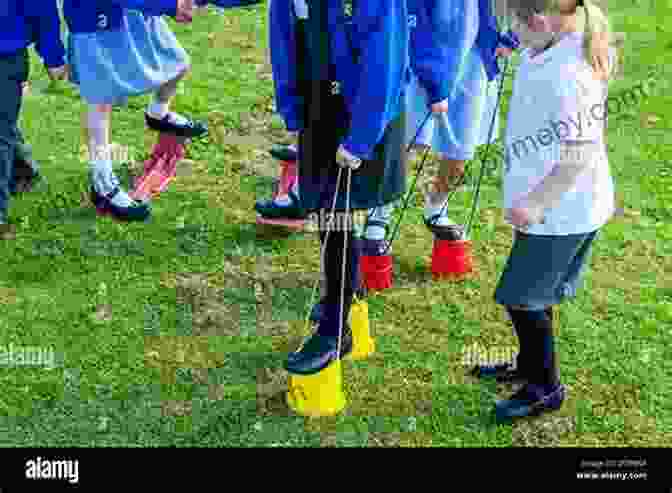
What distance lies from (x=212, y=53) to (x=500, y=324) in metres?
2.69

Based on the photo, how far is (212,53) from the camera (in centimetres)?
583

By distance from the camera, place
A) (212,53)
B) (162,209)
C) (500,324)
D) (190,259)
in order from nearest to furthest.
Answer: (500,324) < (190,259) < (162,209) < (212,53)

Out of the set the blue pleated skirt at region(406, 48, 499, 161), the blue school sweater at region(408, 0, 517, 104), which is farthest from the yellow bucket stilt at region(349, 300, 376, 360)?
the blue school sweater at region(408, 0, 517, 104)

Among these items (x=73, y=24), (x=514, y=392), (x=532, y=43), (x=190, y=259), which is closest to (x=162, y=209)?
(x=190, y=259)

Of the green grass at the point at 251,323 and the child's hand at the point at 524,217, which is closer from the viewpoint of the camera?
the child's hand at the point at 524,217

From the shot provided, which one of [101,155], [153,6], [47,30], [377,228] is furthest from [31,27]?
[377,228]

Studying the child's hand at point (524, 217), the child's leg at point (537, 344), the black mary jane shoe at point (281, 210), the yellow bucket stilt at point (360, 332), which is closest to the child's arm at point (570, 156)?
the child's hand at point (524, 217)

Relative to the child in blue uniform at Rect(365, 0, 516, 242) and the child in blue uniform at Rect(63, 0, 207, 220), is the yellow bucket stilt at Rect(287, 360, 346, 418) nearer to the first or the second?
the child in blue uniform at Rect(365, 0, 516, 242)

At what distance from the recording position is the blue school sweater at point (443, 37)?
3.51 meters

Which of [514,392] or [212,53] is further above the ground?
[212,53]

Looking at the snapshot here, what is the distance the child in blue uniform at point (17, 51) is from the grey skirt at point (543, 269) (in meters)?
1.94

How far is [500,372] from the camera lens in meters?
3.62

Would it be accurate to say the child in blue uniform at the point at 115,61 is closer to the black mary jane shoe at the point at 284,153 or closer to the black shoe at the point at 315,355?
the black mary jane shoe at the point at 284,153
